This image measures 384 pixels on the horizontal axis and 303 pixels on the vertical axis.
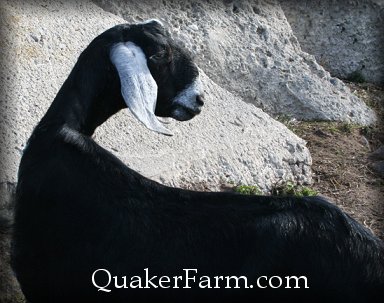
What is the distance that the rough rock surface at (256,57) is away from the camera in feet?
28.4

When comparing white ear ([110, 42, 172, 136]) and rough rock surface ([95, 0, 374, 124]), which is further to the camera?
rough rock surface ([95, 0, 374, 124])

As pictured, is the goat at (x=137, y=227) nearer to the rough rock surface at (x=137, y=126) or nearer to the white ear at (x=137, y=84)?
the white ear at (x=137, y=84)

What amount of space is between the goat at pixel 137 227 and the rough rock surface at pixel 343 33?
5008 mm

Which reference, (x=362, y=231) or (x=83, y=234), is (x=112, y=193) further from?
(x=362, y=231)

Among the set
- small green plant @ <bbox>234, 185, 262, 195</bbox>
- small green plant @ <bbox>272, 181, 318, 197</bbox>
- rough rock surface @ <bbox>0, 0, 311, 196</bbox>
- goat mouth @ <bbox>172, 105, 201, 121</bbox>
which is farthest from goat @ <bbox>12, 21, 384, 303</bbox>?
small green plant @ <bbox>272, 181, 318, 197</bbox>

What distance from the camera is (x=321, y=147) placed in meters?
8.57

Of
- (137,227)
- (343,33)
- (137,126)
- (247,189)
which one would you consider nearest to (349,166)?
(247,189)

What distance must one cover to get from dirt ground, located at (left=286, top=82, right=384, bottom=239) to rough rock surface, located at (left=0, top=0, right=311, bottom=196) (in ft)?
0.62

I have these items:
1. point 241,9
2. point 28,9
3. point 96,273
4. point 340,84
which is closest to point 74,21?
point 28,9

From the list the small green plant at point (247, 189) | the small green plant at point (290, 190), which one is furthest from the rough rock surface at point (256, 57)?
the small green plant at point (247, 189)

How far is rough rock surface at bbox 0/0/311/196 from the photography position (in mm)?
7008

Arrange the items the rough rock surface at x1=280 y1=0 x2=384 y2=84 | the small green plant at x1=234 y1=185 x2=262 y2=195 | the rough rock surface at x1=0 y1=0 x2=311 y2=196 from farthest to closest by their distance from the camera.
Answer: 1. the rough rock surface at x1=280 y1=0 x2=384 y2=84
2. the small green plant at x1=234 y1=185 x2=262 y2=195
3. the rough rock surface at x1=0 y1=0 x2=311 y2=196

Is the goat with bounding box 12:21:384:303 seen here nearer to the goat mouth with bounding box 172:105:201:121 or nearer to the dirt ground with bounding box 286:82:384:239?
the goat mouth with bounding box 172:105:201:121

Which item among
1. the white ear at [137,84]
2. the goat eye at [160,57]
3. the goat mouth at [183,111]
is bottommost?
the goat mouth at [183,111]
